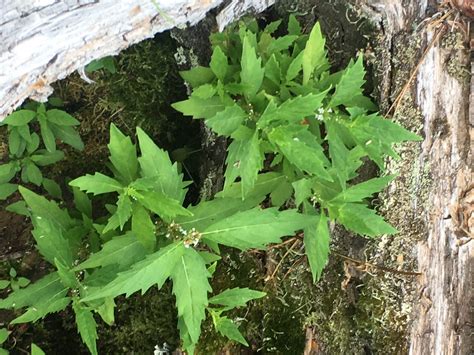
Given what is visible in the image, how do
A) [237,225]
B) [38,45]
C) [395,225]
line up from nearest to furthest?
1. [38,45]
2. [237,225]
3. [395,225]

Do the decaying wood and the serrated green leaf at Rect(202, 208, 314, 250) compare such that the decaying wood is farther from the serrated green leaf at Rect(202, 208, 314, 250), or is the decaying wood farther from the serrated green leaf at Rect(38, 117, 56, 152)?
the serrated green leaf at Rect(202, 208, 314, 250)

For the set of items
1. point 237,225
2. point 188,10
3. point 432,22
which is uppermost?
point 188,10

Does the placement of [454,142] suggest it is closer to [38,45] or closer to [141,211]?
[141,211]

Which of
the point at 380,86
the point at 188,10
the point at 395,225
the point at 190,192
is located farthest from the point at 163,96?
the point at 395,225

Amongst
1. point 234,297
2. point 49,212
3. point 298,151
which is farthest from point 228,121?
point 49,212

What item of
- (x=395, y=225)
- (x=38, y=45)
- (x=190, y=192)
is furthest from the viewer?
(x=190, y=192)

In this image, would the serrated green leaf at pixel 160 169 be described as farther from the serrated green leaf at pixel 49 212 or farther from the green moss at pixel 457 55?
the green moss at pixel 457 55
